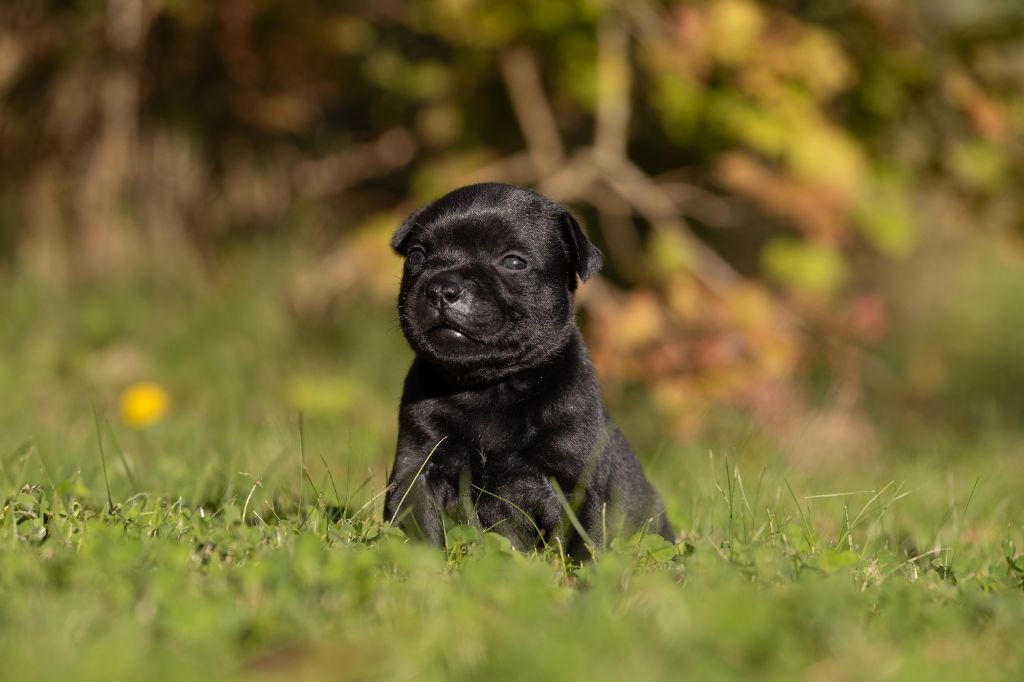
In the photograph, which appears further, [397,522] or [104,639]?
[397,522]

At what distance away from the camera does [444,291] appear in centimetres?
325

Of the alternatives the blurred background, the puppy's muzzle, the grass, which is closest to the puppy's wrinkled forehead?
the puppy's muzzle

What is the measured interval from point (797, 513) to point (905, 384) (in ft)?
17.2

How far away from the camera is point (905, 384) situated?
8.57 meters

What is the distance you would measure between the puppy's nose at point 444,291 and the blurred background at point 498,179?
1.01 m

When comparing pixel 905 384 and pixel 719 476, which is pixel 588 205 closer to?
pixel 905 384

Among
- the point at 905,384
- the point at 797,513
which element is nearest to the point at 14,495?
the point at 797,513

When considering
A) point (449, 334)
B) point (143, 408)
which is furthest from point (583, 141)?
point (449, 334)

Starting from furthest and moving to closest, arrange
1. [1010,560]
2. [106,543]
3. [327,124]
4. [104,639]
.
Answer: [327,124] < [1010,560] < [106,543] < [104,639]

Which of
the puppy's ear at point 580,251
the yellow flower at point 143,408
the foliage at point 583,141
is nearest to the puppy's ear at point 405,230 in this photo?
the puppy's ear at point 580,251

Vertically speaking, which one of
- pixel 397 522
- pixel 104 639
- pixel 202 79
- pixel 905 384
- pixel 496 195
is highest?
pixel 202 79

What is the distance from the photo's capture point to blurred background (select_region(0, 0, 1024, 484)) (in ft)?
20.7

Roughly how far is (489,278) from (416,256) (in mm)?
332

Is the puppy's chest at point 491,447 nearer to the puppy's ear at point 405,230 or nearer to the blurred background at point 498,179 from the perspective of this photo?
the puppy's ear at point 405,230
